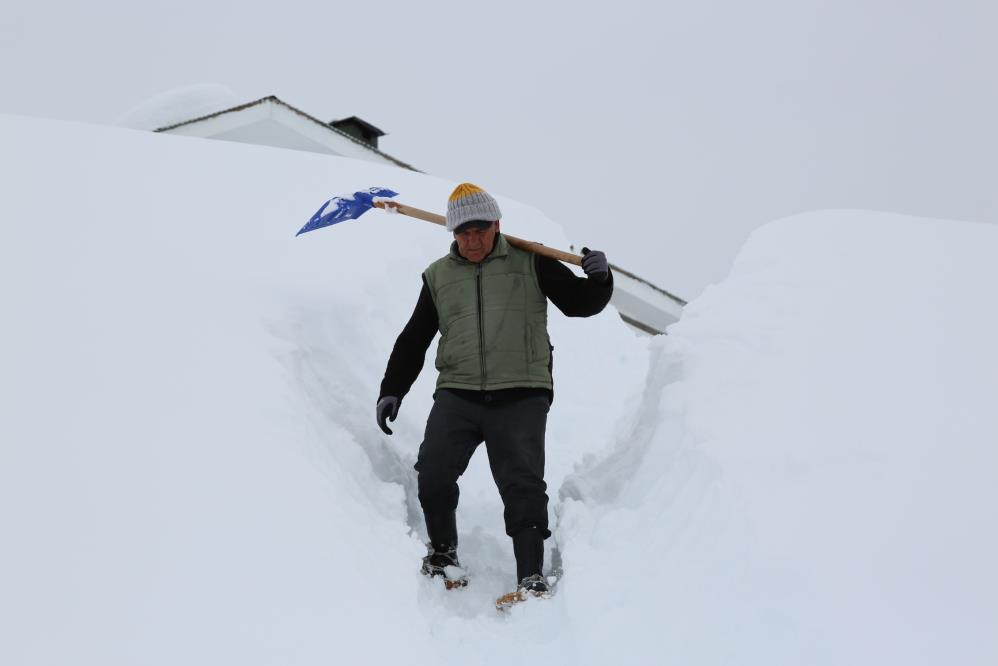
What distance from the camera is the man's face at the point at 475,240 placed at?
11.2 ft

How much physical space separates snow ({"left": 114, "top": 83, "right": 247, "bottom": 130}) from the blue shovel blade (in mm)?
13677

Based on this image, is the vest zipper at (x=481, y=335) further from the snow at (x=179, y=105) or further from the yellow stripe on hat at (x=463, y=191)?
the snow at (x=179, y=105)

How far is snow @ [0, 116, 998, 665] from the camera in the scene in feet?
7.52

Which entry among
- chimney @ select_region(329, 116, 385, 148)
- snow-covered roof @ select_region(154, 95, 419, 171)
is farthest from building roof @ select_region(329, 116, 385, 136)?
snow-covered roof @ select_region(154, 95, 419, 171)

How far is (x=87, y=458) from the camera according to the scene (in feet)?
8.63

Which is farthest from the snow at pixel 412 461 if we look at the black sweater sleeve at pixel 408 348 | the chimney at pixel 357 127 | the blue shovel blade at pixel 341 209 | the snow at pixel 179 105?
the snow at pixel 179 105

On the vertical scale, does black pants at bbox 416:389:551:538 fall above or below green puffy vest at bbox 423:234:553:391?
below

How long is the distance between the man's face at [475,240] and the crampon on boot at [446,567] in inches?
44.1

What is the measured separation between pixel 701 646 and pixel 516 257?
1643 mm

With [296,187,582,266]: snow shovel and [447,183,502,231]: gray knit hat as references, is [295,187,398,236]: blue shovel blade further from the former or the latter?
[447,183,502,231]: gray knit hat

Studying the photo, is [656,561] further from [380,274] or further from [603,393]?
[603,393]

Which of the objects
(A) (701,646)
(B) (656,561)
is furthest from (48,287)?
(A) (701,646)

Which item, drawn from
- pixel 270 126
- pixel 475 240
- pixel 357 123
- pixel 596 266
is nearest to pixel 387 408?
pixel 475 240

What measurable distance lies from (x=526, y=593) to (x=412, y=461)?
122 cm
